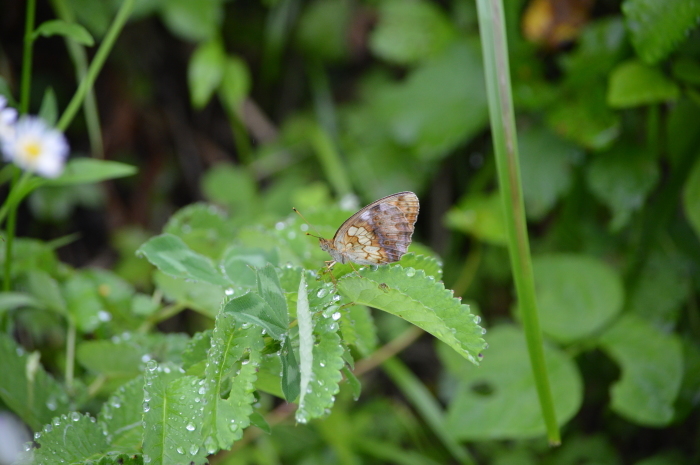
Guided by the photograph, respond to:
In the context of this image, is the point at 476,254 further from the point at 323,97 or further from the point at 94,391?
the point at 94,391

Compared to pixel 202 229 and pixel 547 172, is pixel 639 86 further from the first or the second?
pixel 202 229

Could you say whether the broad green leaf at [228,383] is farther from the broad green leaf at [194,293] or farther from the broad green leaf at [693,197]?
the broad green leaf at [693,197]

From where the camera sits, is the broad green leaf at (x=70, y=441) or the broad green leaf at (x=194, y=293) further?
the broad green leaf at (x=194, y=293)

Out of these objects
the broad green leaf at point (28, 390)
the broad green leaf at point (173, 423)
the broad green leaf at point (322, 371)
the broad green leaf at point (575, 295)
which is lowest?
the broad green leaf at point (575, 295)

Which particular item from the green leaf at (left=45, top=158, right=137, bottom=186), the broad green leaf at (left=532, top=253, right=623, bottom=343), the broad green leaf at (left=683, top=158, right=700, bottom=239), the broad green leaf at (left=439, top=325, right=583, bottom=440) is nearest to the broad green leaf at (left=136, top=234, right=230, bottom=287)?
the green leaf at (left=45, top=158, right=137, bottom=186)

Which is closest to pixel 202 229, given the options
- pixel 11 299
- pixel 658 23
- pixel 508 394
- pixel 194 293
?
pixel 194 293

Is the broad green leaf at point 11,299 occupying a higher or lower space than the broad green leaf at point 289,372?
lower

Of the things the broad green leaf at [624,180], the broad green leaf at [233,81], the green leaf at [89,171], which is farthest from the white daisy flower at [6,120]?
the broad green leaf at [624,180]
